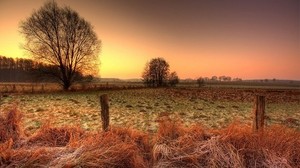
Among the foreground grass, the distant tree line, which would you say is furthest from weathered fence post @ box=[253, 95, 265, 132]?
the distant tree line

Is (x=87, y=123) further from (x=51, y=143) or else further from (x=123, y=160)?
(x=123, y=160)

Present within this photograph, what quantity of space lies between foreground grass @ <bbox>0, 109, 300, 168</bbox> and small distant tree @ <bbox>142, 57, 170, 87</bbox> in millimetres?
68225

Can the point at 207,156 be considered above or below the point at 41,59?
below

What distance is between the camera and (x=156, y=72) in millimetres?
75000

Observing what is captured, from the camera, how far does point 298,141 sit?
15.6 ft

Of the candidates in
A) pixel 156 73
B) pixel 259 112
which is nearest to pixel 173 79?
pixel 156 73

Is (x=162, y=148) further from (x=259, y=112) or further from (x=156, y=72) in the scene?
(x=156, y=72)

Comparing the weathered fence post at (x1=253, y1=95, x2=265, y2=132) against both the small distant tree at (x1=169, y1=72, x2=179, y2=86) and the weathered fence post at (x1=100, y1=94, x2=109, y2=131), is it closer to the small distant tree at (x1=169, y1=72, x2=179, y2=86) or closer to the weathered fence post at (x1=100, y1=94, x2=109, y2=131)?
the weathered fence post at (x1=100, y1=94, x2=109, y2=131)

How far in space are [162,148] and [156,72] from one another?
70.6m

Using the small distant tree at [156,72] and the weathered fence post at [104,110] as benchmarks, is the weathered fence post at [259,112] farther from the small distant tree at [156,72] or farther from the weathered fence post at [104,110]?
the small distant tree at [156,72]

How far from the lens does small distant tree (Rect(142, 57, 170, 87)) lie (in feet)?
243

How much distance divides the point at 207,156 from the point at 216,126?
23.0 ft

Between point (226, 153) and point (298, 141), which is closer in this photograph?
point (226, 153)

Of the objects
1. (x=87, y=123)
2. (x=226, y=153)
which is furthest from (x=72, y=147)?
(x=87, y=123)
